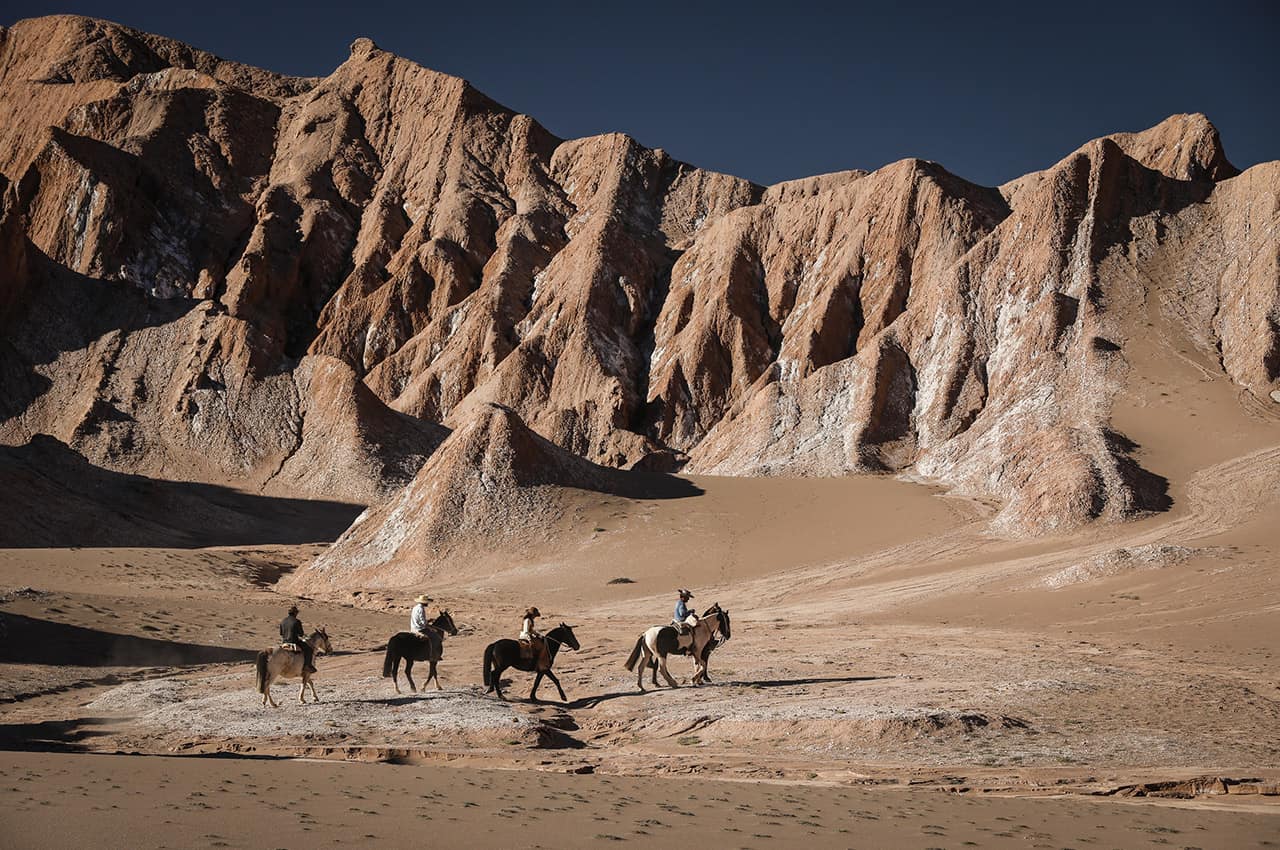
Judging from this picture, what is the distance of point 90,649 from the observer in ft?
79.9

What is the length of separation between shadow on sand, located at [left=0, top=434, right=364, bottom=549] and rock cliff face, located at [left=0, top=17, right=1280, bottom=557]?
4631mm

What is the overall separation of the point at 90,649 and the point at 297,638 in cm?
856

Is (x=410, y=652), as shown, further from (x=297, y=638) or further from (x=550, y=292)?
(x=550, y=292)

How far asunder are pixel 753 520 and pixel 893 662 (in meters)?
25.8

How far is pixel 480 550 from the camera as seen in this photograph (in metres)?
44.9

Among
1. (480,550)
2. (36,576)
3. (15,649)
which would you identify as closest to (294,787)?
(15,649)

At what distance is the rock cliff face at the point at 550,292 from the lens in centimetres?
5944

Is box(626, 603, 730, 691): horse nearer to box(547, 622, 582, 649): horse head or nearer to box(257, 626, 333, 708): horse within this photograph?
box(547, 622, 582, 649): horse head

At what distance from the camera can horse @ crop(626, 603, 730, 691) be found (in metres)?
19.9

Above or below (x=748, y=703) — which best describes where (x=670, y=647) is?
above

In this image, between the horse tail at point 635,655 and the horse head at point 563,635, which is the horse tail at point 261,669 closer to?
the horse head at point 563,635

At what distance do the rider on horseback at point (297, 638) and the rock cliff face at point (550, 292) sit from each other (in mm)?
28945

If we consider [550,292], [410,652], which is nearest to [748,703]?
[410,652]

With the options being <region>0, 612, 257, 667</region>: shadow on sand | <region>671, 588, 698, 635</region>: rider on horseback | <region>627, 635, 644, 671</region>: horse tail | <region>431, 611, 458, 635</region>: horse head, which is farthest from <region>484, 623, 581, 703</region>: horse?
<region>0, 612, 257, 667</region>: shadow on sand
